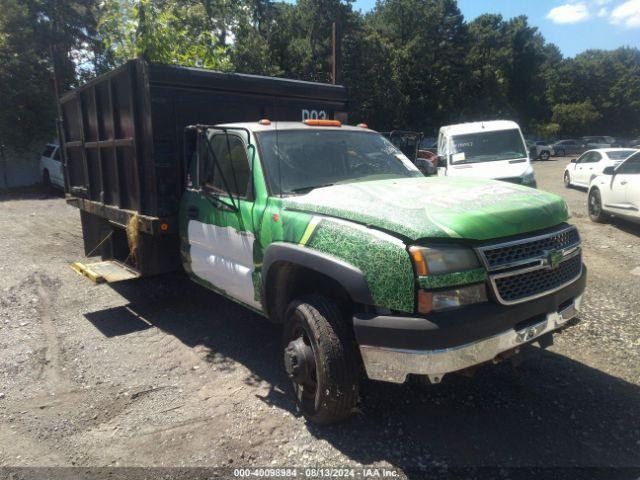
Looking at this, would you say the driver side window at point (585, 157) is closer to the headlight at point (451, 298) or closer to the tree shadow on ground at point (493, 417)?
the tree shadow on ground at point (493, 417)

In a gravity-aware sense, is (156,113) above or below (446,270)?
above

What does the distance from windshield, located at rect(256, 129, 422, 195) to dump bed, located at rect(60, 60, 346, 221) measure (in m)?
1.33

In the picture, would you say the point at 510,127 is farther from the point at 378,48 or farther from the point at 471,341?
the point at 378,48

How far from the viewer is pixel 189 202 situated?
464cm

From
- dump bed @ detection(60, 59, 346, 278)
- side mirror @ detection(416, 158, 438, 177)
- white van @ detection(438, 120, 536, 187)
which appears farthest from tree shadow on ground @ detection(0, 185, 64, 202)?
side mirror @ detection(416, 158, 438, 177)

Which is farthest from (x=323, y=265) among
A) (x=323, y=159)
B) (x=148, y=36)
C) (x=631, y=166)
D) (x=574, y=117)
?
(x=574, y=117)

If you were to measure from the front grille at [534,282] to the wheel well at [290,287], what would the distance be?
0.97 meters

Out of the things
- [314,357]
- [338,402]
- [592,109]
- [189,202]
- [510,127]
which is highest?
[592,109]

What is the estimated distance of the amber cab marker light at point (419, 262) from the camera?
260 cm

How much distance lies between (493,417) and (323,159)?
7.63 ft

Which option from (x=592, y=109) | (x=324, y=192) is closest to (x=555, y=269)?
(x=324, y=192)

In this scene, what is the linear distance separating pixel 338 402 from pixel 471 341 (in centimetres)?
94

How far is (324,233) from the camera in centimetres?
306

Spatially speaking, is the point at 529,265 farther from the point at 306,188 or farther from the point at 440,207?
the point at 306,188
